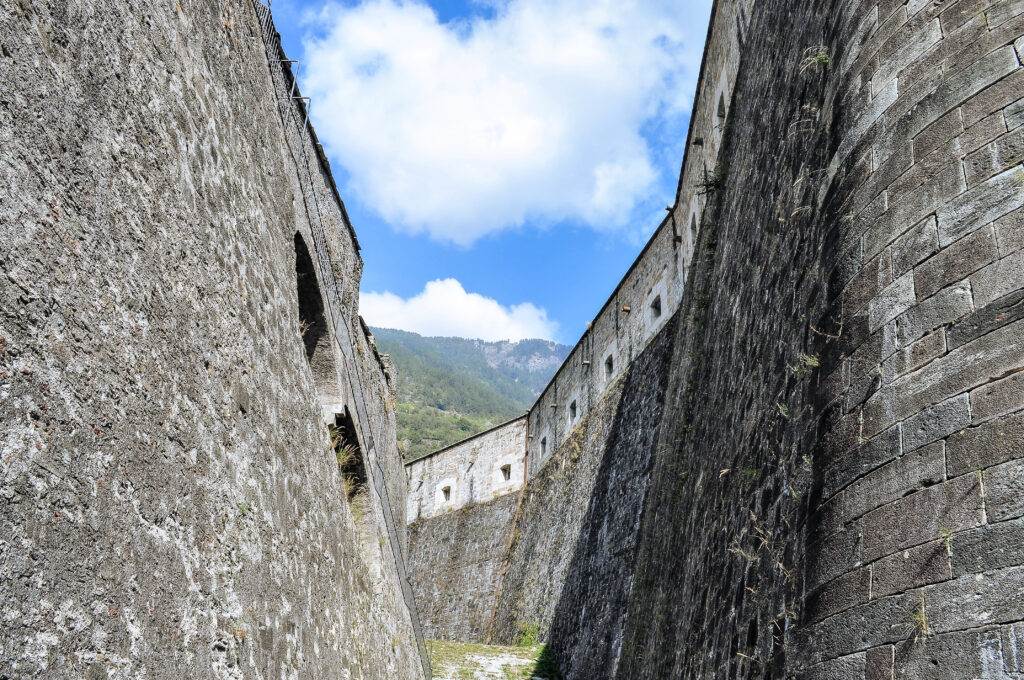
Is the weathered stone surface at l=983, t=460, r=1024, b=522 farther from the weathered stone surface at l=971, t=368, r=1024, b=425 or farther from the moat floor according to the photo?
the moat floor

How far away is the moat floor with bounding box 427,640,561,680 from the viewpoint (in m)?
10.9

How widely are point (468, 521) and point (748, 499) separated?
17.4 metres

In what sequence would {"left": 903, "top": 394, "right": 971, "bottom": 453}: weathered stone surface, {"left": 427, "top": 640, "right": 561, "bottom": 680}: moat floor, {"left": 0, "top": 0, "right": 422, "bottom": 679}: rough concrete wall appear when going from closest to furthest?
{"left": 0, "top": 0, "right": 422, "bottom": 679}: rough concrete wall < {"left": 903, "top": 394, "right": 971, "bottom": 453}: weathered stone surface < {"left": 427, "top": 640, "right": 561, "bottom": 680}: moat floor

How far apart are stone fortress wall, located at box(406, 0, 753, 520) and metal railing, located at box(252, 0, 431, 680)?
15.6 feet

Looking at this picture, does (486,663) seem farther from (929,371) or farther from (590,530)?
(929,371)

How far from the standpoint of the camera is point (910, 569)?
3.27 m

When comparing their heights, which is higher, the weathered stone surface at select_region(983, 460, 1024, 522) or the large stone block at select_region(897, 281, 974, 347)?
the large stone block at select_region(897, 281, 974, 347)

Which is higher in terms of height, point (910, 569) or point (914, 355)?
point (914, 355)

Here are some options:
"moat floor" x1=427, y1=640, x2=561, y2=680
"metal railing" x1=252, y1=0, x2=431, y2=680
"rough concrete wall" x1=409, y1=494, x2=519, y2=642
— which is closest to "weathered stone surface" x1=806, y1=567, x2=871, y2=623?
"metal railing" x1=252, y1=0, x2=431, y2=680

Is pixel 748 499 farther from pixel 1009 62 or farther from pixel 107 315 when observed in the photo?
pixel 107 315

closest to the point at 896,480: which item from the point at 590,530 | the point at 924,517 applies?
the point at 924,517

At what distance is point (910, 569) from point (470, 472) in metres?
20.2

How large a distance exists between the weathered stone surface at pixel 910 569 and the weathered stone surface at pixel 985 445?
323mm

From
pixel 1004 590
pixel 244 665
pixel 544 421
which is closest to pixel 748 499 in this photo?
pixel 1004 590
